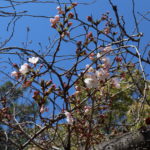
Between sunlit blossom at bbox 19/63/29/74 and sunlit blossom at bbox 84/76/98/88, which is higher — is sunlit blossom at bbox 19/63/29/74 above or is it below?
above

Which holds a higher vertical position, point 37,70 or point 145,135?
point 37,70

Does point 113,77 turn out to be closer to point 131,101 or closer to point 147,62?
point 147,62

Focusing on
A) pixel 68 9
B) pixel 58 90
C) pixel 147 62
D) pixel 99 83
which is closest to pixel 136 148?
pixel 99 83

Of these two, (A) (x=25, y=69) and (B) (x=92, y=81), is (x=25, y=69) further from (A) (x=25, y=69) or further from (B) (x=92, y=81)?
(B) (x=92, y=81)

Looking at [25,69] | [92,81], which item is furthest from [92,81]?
[25,69]

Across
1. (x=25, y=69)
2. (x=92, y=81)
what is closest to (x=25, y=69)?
(x=25, y=69)

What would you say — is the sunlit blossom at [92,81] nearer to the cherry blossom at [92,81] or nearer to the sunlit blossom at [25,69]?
the cherry blossom at [92,81]

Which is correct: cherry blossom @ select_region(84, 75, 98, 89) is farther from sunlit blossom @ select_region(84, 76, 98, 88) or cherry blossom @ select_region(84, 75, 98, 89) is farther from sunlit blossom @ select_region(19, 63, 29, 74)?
sunlit blossom @ select_region(19, 63, 29, 74)

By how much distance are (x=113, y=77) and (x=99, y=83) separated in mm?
234

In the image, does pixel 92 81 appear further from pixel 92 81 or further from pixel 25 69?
pixel 25 69

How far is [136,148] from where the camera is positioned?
1.29 meters

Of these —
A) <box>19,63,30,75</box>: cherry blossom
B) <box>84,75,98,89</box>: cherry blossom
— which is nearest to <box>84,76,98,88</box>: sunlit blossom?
<box>84,75,98,89</box>: cherry blossom

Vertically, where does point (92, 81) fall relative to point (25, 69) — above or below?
below

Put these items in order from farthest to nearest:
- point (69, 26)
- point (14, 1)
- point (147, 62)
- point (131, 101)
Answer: point (131, 101)
point (69, 26)
point (147, 62)
point (14, 1)
